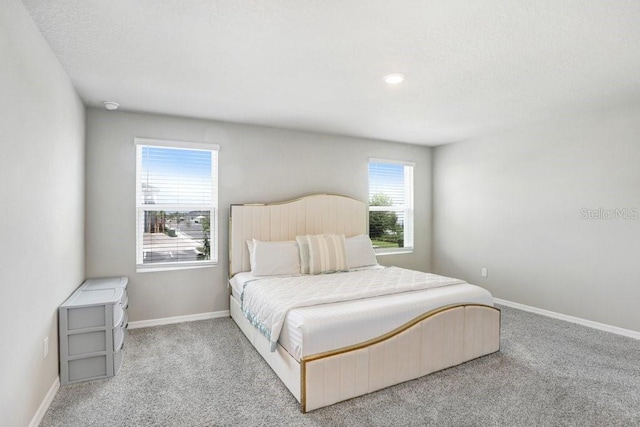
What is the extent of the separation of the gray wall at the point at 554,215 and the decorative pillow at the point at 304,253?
2.66 m

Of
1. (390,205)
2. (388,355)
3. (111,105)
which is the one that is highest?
(111,105)

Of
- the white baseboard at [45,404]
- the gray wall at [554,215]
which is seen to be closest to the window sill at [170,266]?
the white baseboard at [45,404]

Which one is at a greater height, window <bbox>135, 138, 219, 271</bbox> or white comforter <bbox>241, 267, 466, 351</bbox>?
window <bbox>135, 138, 219, 271</bbox>

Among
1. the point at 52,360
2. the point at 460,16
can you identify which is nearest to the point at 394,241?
the point at 460,16

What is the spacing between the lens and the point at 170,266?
405 cm

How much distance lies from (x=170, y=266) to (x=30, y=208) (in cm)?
211

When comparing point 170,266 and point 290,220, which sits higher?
point 290,220

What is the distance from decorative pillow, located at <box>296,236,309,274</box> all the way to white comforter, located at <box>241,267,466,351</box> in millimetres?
168

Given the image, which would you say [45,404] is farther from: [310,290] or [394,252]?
[394,252]

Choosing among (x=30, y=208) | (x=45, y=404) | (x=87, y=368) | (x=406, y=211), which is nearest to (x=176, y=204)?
(x=87, y=368)

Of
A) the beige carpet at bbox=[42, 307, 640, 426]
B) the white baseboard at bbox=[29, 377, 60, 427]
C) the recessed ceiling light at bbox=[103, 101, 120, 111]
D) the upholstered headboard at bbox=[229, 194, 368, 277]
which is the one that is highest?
the recessed ceiling light at bbox=[103, 101, 120, 111]

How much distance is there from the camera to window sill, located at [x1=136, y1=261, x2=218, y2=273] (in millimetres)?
3910

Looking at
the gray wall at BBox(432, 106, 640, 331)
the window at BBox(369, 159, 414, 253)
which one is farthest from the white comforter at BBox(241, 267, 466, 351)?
the gray wall at BBox(432, 106, 640, 331)

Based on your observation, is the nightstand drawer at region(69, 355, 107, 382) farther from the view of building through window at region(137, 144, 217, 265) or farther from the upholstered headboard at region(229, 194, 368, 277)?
the upholstered headboard at region(229, 194, 368, 277)
